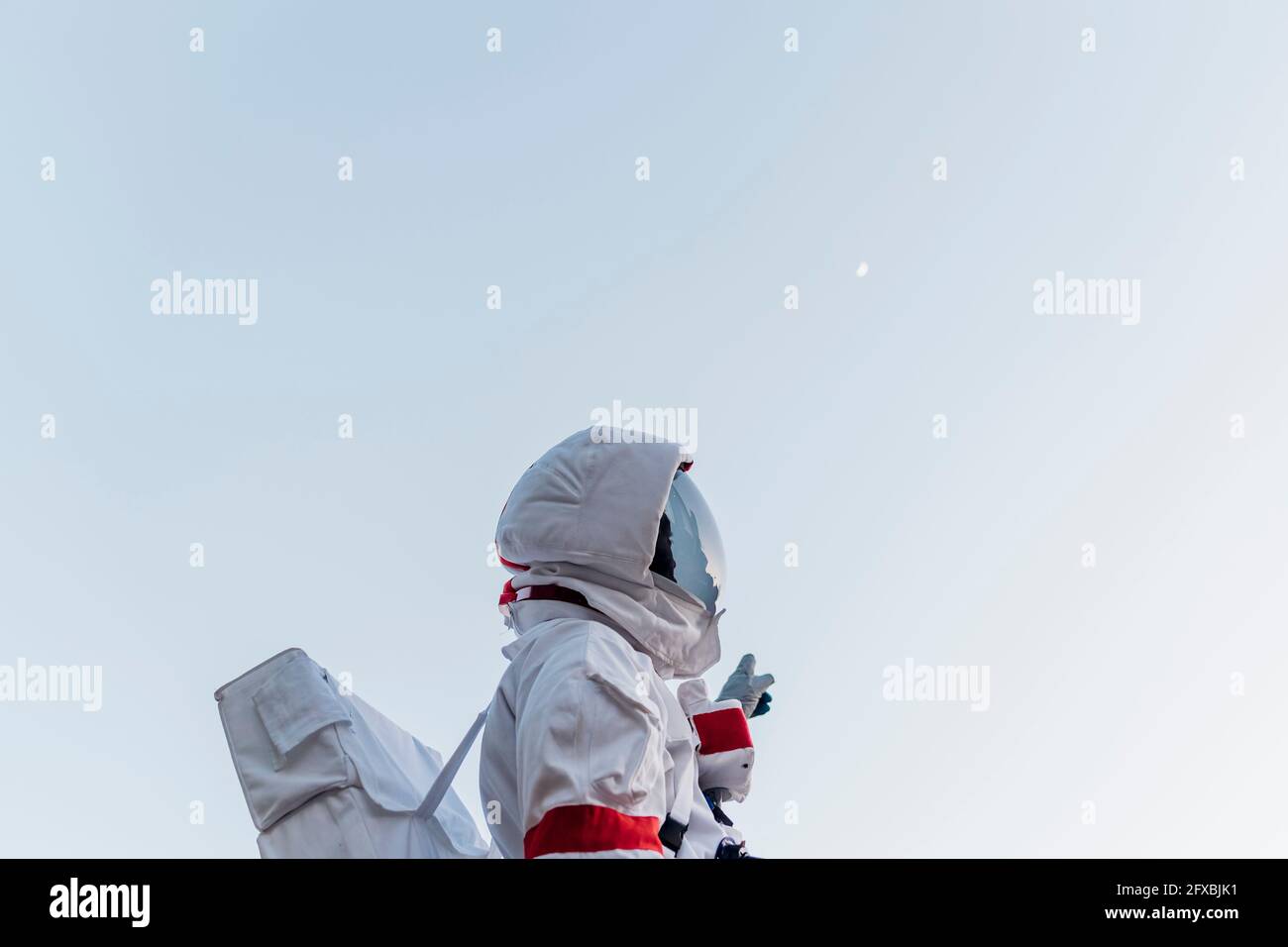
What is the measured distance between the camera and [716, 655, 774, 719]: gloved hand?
5.90m

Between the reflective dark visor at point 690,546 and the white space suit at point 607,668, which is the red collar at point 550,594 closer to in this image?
the white space suit at point 607,668

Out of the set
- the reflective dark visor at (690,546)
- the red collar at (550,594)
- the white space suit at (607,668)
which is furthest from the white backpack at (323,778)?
the reflective dark visor at (690,546)

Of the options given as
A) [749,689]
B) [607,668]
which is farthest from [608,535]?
[749,689]

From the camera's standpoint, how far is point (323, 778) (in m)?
4.17

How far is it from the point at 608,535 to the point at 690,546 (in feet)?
1.27

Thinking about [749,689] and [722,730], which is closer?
[722,730]

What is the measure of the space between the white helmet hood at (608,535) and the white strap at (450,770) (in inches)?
22.1

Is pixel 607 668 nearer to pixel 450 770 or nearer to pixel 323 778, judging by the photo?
pixel 450 770

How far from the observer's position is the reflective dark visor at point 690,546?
4.65 metres
